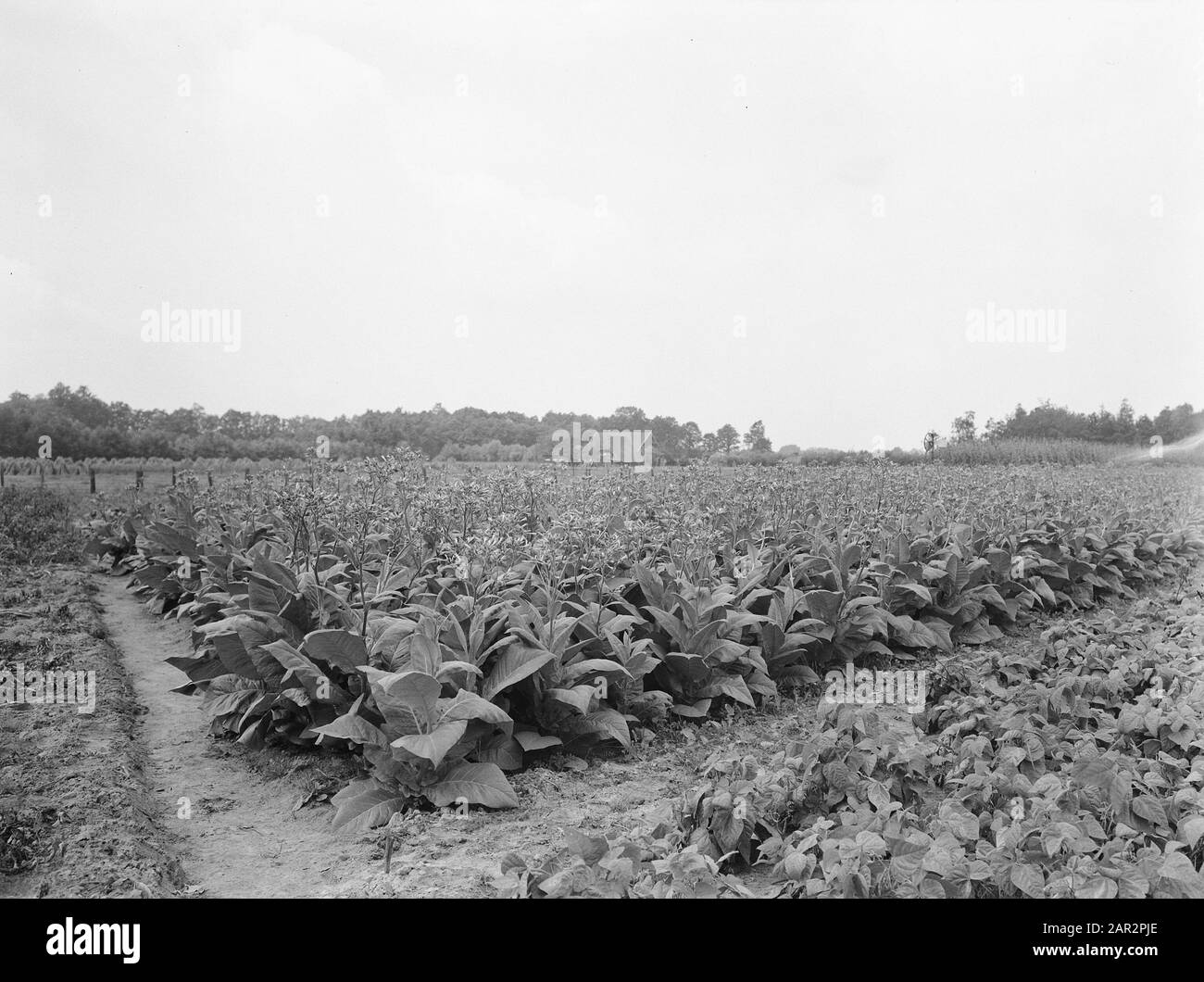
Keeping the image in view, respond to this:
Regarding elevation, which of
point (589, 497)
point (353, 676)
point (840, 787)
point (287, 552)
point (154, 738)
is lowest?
point (154, 738)

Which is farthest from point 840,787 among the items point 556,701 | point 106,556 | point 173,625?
point 106,556

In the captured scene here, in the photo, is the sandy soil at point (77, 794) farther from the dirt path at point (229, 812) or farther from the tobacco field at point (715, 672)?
the tobacco field at point (715, 672)

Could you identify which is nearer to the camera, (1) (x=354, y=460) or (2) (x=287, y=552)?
(2) (x=287, y=552)

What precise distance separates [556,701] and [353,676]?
114 cm

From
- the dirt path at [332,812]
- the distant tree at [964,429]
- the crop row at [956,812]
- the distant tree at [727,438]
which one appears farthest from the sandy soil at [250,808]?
the distant tree at [964,429]

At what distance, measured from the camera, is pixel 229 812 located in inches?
156

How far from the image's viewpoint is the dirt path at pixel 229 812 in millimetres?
3312

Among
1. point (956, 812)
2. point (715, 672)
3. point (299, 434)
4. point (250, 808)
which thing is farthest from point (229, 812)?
point (299, 434)

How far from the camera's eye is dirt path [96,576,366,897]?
331 cm

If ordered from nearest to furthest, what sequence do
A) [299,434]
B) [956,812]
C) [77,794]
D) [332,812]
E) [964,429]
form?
[956,812] → [77,794] → [332,812] → [299,434] → [964,429]

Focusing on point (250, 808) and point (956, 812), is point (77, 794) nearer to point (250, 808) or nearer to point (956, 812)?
point (250, 808)

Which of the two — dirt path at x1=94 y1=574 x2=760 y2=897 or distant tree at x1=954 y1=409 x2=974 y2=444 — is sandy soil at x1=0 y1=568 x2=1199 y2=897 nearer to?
dirt path at x1=94 y1=574 x2=760 y2=897

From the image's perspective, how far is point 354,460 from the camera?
7.68m
